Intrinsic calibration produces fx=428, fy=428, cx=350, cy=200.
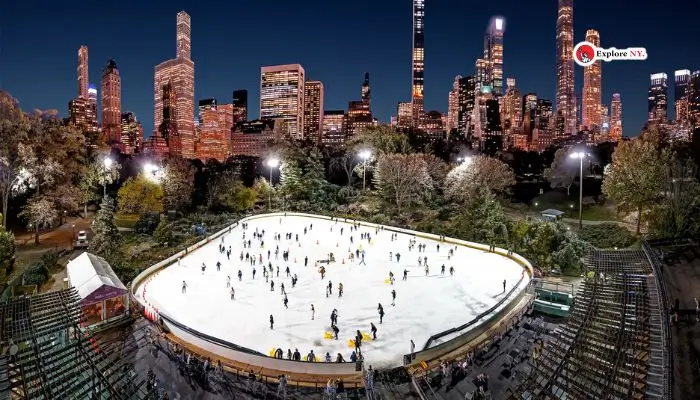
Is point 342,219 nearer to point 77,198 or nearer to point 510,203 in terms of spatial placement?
point 510,203

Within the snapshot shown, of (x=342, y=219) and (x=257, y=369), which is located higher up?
(x=342, y=219)

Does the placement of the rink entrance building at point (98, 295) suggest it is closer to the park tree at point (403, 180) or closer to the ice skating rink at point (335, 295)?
the ice skating rink at point (335, 295)

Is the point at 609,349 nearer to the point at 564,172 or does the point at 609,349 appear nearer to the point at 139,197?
the point at 139,197

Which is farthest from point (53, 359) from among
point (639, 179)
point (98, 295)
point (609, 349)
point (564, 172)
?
point (564, 172)

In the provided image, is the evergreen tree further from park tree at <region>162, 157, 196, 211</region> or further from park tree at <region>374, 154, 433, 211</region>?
park tree at <region>374, 154, 433, 211</region>

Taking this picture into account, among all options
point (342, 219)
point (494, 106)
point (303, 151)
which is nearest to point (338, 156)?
point (303, 151)

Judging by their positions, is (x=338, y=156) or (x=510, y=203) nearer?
(x=510, y=203)
